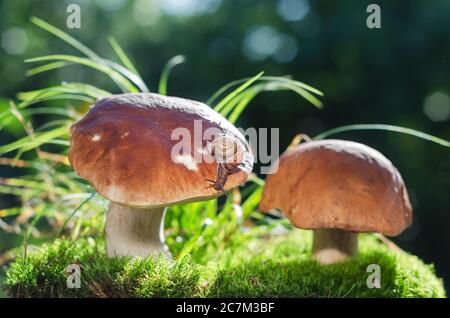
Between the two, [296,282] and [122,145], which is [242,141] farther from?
[296,282]

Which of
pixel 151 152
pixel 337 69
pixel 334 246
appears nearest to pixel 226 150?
pixel 151 152

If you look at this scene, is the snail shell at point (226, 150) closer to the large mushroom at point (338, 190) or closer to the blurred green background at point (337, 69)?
the large mushroom at point (338, 190)

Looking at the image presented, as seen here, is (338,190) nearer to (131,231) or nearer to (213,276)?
(213,276)

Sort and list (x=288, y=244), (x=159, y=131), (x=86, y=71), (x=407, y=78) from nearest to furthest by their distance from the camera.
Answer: (x=159, y=131)
(x=288, y=244)
(x=407, y=78)
(x=86, y=71)

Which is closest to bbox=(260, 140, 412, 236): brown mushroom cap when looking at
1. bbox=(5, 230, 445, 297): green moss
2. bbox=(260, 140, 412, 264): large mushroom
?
bbox=(260, 140, 412, 264): large mushroom

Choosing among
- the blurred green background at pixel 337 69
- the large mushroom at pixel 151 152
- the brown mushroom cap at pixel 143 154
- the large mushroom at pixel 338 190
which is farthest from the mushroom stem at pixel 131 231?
the blurred green background at pixel 337 69

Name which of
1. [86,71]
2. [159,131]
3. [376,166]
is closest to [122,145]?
[159,131]
